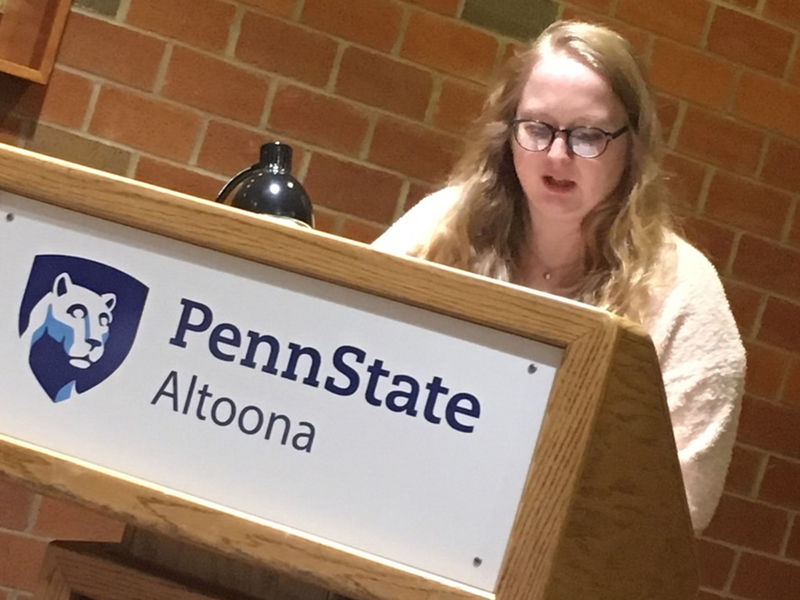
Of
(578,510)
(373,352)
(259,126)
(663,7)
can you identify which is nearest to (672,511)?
(578,510)

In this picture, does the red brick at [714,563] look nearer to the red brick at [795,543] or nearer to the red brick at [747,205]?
the red brick at [795,543]

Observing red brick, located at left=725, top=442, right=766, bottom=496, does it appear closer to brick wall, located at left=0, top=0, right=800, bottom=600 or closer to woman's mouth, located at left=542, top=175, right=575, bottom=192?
brick wall, located at left=0, top=0, right=800, bottom=600

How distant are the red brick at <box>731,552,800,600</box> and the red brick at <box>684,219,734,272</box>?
1.88 feet

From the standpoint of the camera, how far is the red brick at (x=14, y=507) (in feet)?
5.59

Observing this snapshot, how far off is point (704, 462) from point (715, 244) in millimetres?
876

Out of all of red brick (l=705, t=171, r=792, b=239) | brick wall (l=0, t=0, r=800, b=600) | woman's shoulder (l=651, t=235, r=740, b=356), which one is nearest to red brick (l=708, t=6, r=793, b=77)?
brick wall (l=0, t=0, r=800, b=600)

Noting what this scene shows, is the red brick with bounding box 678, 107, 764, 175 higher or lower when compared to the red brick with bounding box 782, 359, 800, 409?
higher

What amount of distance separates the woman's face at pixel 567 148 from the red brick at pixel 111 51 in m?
0.77

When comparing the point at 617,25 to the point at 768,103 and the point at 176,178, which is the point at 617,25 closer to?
the point at 768,103

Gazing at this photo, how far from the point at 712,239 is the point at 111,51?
3.81ft

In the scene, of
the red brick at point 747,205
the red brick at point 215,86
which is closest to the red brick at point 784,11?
the red brick at point 747,205

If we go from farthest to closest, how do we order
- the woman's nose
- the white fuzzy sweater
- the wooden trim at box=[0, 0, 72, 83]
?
the wooden trim at box=[0, 0, 72, 83]
the woman's nose
the white fuzzy sweater

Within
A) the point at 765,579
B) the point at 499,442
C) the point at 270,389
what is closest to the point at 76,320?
the point at 270,389

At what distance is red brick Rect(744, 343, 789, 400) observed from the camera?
1892 millimetres
